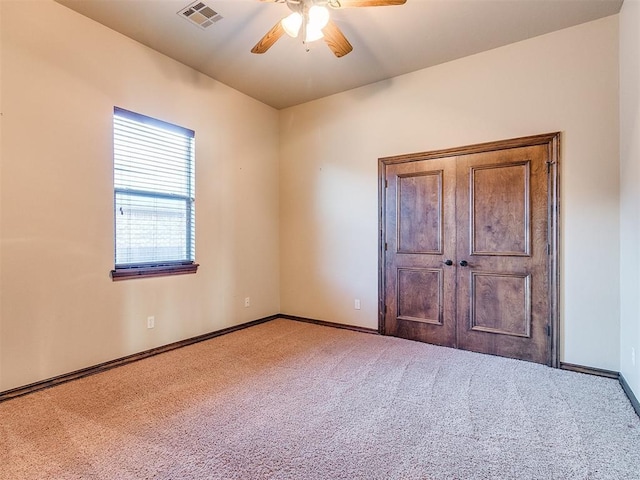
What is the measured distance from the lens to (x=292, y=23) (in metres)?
2.24

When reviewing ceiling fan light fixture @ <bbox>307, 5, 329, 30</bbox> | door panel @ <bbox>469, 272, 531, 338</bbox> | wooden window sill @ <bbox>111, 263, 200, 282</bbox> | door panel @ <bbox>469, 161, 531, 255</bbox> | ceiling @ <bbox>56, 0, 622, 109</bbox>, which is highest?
ceiling @ <bbox>56, 0, 622, 109</bbox>

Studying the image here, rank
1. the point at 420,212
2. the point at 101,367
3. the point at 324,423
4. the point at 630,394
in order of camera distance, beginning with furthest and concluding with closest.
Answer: the point at 420,212 < the point at 101,367 < the point at 630,394 < the point at 324,423

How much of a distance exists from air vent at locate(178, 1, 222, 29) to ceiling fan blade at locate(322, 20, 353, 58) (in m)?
1.02

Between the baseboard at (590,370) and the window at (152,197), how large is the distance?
3.71 metres

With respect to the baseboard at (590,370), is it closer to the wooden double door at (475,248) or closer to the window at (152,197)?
the wooden double door at (475,248)

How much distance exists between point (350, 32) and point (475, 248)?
2.38 meters

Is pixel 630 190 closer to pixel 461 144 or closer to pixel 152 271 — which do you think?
pixel 461 144

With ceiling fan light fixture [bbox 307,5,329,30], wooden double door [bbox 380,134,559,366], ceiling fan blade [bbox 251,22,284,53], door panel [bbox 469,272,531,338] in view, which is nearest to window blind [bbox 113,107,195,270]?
ceiling fan blade [bbox 251,22,284,53]

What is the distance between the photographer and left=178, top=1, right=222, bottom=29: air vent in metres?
2.62

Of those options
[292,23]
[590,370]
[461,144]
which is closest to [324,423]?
[590,370]

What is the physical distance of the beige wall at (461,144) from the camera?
2746mm

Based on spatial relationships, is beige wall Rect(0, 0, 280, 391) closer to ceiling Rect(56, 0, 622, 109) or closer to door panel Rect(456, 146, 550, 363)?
ceiling Rect(56, 0, 622, 109)

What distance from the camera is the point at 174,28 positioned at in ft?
9.52

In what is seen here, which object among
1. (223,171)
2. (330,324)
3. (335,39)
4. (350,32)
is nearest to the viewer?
(335,39)
